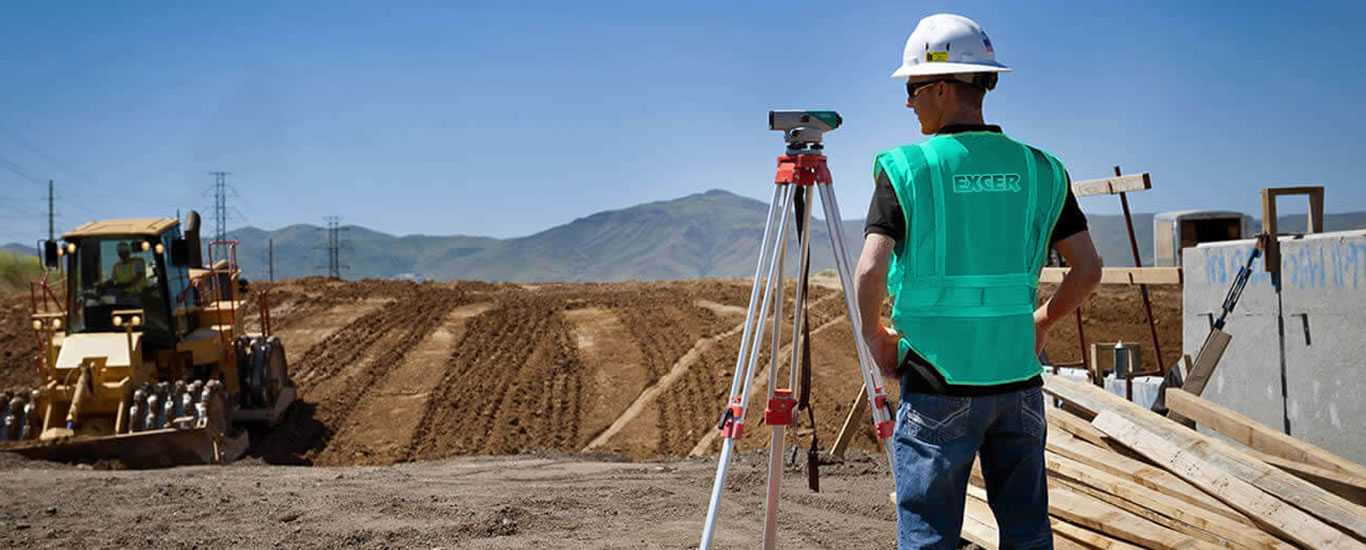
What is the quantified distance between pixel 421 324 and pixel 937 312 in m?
20.7

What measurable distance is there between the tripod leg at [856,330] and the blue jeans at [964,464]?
1.65 ft

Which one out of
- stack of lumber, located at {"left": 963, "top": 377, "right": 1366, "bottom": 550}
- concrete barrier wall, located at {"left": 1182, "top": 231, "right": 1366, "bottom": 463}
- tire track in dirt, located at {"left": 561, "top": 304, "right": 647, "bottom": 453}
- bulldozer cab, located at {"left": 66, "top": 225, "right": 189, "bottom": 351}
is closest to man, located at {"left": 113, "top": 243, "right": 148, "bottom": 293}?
bulldozer cab, located at {"left": 66, "top": 225, "right": 189, "bottom": 351}

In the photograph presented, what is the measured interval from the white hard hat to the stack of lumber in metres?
2.70

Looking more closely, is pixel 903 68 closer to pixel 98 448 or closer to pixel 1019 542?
pixel 1019 542

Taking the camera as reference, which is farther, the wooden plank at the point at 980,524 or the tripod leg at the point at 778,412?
the wooden plank at the point at 980,524

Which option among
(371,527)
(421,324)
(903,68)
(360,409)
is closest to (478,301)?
(421,324)

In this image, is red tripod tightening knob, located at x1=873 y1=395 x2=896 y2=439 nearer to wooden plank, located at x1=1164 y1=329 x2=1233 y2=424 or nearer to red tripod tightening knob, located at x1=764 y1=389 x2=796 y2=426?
red tripod tightening knob, located at x1=764 y1=389 x2=796 y2=426

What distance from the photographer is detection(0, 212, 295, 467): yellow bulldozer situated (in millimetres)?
10953

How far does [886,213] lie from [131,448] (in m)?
10.5

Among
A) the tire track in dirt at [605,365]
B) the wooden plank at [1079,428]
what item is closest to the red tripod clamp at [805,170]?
the wooden plank at [1079,428]

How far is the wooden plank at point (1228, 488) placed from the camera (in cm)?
435

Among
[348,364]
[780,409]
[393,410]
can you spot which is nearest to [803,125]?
[780,409]

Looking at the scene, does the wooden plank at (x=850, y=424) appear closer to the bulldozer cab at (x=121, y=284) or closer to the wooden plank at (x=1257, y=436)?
the wooden plank at (x=1257, y=436)

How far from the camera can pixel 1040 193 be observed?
109 inches
